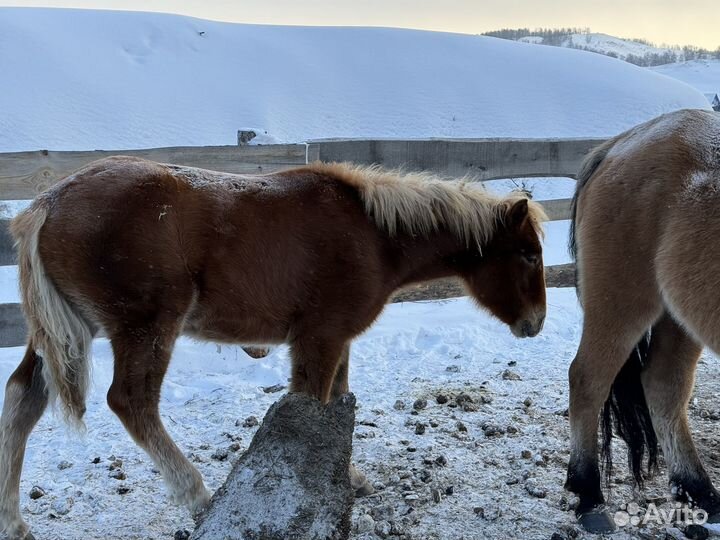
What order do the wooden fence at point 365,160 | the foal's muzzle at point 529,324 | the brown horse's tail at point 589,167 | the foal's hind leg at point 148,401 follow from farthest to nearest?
1. the wooden fence at point 365,160
2. the foal's muzzle at point 529,324
3. the brown horse's tail at point 589,167
4. the foal's hind leg at point 148,401

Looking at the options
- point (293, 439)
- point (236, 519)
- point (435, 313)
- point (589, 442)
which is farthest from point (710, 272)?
point (435, 313)

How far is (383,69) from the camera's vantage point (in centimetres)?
3362

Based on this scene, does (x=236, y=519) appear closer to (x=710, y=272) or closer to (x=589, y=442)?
(x=589, y=442)

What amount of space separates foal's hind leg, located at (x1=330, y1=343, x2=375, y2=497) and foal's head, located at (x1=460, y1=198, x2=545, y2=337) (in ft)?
2.89

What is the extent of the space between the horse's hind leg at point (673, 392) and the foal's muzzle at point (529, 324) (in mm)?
664

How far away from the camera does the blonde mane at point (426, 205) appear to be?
3.73m

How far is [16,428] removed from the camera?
10.3 feet

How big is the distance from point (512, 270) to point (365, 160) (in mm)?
2602

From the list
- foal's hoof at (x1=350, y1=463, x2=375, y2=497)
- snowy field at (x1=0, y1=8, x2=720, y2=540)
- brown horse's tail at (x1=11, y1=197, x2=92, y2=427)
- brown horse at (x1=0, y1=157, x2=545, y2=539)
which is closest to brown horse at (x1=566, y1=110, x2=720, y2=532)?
snowy field at (x1=0, y1=8, x2=720, y2=540)

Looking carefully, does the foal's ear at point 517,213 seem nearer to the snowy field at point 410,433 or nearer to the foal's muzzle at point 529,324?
the foal's muzzle at point 529,324

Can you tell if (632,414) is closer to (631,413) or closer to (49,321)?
(631,413)

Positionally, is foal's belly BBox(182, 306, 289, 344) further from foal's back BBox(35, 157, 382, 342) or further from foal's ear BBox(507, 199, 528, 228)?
foal's ear BBox(507, 199, 528, 228)

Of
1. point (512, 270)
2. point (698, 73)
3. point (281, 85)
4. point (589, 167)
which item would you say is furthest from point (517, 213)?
point (698, 73)

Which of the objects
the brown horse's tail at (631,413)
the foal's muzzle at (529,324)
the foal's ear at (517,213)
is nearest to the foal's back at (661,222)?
the brown horse's tail at (631,413)
